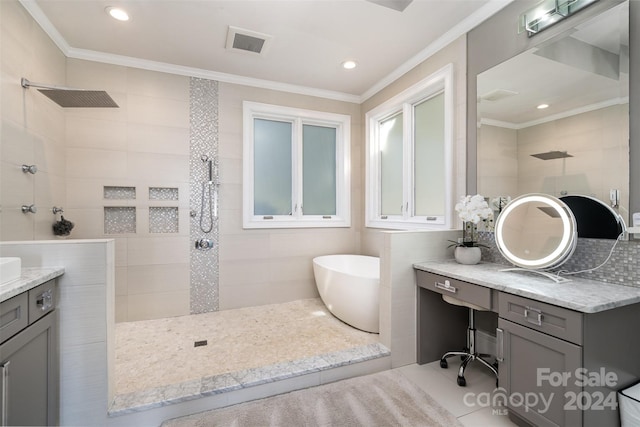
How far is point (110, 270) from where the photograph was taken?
5.18 ft

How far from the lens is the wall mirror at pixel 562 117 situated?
5.05 feet

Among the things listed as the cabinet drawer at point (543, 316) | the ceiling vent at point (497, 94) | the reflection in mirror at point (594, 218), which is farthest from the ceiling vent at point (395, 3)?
the cabinet drawer at point (543, 316)

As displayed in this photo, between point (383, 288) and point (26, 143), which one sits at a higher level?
point (26, 143)

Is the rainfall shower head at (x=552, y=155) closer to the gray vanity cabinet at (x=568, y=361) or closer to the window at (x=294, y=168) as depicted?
the gray vanity cabinet at (x=568, y=361)

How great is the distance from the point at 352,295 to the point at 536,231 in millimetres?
1472

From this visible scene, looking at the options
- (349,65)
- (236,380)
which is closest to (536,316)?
(236,380)

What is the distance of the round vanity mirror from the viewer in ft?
5.35

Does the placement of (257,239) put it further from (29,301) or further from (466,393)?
(466,393)

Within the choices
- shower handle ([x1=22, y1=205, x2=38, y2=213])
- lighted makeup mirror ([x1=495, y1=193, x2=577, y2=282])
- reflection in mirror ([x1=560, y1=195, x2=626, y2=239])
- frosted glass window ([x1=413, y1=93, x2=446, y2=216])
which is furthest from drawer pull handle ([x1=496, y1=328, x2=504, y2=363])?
shower handle ([x1=22, y1=205, x2=38, y2=213])

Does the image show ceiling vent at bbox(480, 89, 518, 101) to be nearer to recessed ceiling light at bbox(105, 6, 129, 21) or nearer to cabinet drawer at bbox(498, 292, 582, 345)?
cabinet drawer at bbox(498, 292, 582, 345)

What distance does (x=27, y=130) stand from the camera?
6.84 feet

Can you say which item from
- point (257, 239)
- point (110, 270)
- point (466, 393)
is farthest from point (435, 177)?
point (110, 270)

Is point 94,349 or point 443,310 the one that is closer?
point 94,349

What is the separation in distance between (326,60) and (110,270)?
2.55 metres
